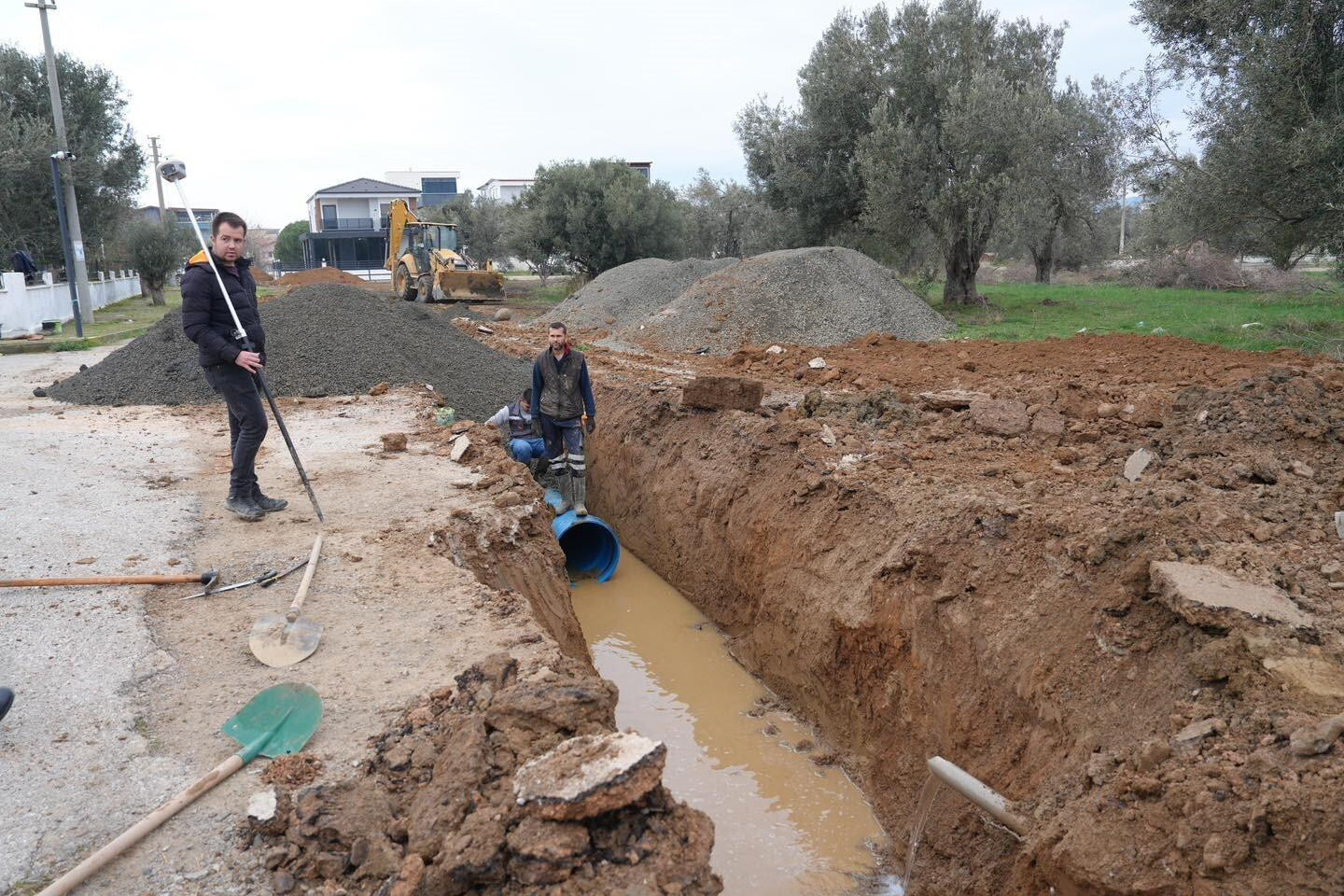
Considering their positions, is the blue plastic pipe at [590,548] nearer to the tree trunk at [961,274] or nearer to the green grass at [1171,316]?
the green grass at [1171,316]

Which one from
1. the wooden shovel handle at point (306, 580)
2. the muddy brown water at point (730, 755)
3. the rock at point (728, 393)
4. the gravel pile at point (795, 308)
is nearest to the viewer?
→ the wooden shovel handle at point (306, 580)

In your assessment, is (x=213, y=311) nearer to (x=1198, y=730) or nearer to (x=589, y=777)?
(x=589, y=777)

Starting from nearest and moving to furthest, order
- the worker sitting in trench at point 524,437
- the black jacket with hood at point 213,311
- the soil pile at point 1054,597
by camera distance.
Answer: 1. the soil pile at point 1054,597
2. the black jacket with hood at point 213,311
3. the worker sitting in trench at point 524,437

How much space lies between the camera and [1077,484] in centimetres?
694

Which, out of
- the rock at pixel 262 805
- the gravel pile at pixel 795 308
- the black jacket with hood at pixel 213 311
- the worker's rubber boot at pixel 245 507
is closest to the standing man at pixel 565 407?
the black jacket with hood at pixel 213 311

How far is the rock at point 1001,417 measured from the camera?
28.5ft

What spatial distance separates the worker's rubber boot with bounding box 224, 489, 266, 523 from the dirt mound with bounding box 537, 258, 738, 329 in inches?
681

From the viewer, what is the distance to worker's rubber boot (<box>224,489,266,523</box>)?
686 cm

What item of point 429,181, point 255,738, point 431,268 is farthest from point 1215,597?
point 429,181

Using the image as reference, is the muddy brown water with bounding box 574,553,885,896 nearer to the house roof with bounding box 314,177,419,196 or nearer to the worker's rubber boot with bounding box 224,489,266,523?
the worker's rubber boot with bounding box 224,489,266,523

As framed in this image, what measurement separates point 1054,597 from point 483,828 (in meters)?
3.68

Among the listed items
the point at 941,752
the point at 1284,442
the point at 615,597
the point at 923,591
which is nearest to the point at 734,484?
the point at 615,597

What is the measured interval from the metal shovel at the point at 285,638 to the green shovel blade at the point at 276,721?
429 millimetres

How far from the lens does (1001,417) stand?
29.0ft
